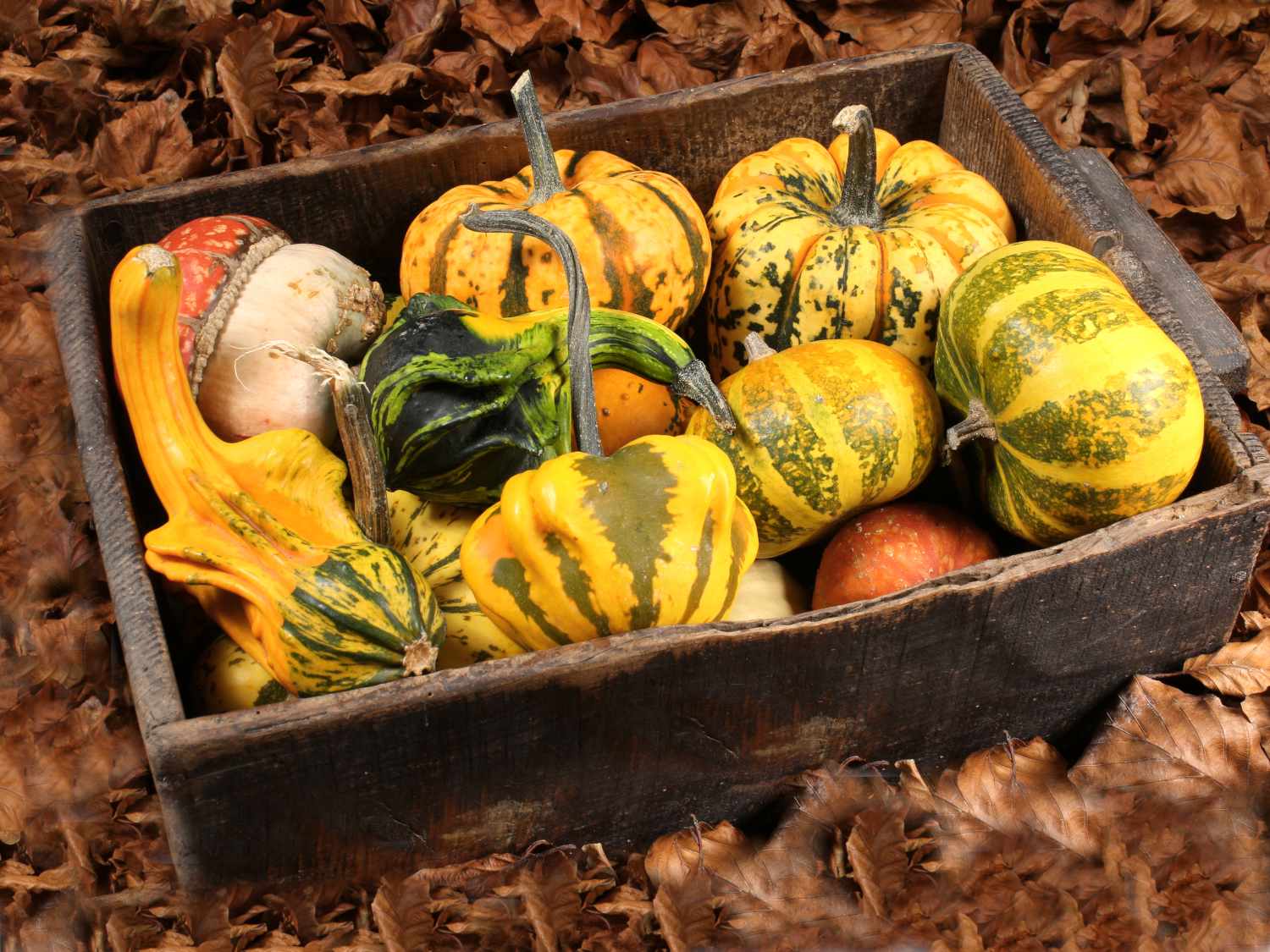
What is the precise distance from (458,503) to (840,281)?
0.58m

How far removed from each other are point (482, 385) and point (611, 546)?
0.29 metres

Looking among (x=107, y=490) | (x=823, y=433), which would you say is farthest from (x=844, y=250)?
(x=107, y=490)

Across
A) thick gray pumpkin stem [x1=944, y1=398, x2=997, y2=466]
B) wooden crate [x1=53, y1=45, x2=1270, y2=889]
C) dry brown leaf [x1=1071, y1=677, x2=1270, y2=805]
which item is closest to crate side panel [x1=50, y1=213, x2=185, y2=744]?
wooden crate [x1=53, y1=45, x2=1270, y2=889]

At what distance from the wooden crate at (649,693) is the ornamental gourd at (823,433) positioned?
0.21 m

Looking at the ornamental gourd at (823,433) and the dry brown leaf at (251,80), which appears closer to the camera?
the ornamental gourd at (823,433)

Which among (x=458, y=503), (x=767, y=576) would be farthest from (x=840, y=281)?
(x=458, y=503)

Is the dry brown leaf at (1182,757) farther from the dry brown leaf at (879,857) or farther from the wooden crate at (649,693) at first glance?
the dry brown leaf at (879,857)

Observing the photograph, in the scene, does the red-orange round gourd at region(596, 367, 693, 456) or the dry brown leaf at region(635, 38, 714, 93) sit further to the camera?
the dry brown leaf at region(635, 38, 714, 93)

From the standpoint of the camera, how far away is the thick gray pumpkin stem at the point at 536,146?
1.80 meters

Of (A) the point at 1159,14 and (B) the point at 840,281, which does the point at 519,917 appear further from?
(A) the point at 1159,14

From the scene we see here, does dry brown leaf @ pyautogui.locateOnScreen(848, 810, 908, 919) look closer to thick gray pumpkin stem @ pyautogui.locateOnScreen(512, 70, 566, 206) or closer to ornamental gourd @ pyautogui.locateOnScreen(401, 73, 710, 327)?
ornamental gourd @ pyautogui.locateOnScreen(401, 73, 710, 327)

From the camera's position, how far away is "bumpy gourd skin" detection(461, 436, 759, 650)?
1.37m

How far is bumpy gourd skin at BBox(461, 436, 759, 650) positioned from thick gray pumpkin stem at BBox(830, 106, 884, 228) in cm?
55

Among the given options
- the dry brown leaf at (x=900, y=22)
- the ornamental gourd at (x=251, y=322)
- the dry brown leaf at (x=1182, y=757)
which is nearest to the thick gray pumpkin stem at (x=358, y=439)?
the ornamental gourd at (x=251, y=322)
